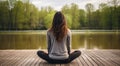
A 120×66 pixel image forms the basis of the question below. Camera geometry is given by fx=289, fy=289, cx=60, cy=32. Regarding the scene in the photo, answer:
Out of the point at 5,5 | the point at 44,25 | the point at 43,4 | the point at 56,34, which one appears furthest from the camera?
the point at 43,4

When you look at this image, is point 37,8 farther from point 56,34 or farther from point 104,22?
point 56,34

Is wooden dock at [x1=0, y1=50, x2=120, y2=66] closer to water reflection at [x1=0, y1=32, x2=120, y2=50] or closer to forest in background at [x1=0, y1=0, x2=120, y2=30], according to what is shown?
water reflection at [x1=0, y1=32, x2=120, y2=50]

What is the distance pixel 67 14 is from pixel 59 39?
36954 millimetres

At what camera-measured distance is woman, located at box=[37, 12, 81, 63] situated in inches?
194

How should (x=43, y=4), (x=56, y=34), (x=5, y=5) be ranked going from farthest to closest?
(x=43, y=4) < (x=5, y=5) < (x=56, y=34)

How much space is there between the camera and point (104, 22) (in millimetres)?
38375

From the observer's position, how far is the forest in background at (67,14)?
37000 mm

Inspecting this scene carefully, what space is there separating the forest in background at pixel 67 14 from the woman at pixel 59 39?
1203 inches

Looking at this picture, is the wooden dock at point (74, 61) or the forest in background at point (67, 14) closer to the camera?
the wooden dock at point (74, 61)

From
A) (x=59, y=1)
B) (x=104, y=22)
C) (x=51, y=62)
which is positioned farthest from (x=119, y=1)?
(x=51, y=62)

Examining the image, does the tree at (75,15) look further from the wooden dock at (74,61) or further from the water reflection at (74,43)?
the wooden dock at (74,61)

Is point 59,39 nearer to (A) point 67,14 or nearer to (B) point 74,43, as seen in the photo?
(B) point 74,43

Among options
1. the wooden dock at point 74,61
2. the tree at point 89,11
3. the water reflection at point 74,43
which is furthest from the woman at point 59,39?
the tree at point 89,11

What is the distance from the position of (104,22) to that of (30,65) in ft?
111
